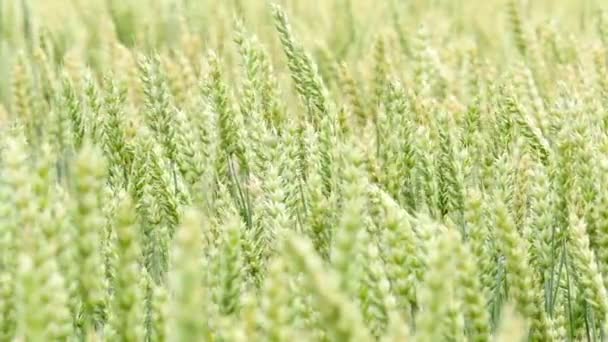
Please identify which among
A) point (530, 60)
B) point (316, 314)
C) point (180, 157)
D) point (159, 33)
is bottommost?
point (316, 314)

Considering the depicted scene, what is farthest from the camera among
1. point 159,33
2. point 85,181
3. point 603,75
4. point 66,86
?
point 159,33

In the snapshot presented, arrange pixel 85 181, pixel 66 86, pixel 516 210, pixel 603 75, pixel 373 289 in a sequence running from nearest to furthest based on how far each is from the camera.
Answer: pixel 85 181 < pixel 373 289 < pixel 516 210 < pixel 66 86 < pixel 603 75

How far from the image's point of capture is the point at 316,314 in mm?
1064

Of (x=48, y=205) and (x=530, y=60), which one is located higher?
(x=530, y=60)

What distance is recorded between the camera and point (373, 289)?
3.48 ft

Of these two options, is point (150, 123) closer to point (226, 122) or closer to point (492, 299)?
point (226, 122)

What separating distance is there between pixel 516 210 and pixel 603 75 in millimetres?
618

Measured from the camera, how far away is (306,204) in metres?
1.60

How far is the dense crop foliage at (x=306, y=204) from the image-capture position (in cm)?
87

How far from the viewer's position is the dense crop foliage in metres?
0.87

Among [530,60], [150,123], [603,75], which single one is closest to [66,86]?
[150,123]

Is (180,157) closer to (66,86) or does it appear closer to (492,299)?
(66,86)

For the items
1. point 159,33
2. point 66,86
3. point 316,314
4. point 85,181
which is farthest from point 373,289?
point 159,33

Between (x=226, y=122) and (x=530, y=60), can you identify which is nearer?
(x=226, y=122)
